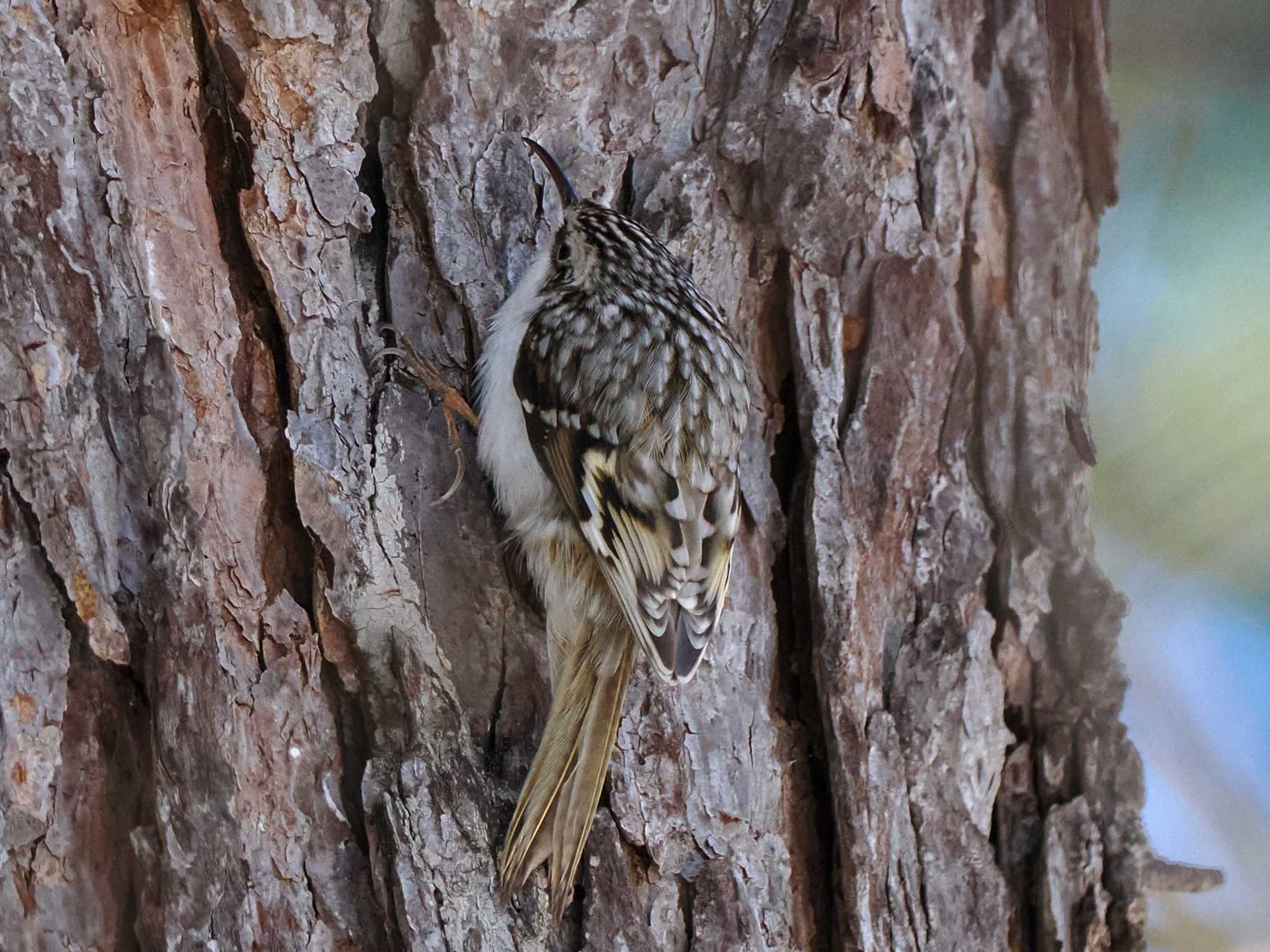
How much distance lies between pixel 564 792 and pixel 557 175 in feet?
2.66

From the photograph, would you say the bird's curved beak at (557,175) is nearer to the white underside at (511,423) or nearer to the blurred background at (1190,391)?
the white underside at (511,423)

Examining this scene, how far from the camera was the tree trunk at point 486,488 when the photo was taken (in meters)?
1.18

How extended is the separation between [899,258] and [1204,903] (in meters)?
1.04

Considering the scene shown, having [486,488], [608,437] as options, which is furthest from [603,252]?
[486,488]

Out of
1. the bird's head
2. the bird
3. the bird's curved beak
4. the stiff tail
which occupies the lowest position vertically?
the stiff tail

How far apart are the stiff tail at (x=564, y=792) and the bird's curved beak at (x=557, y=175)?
656 mm

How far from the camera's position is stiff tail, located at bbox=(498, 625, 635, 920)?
123 centimetres

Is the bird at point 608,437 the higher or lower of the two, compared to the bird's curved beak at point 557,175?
lower

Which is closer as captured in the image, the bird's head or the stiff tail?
the stiff tail

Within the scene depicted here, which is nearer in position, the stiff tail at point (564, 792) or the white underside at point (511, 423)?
the stiff tail at point (564, 792)

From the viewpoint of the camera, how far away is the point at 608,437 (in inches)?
56.5

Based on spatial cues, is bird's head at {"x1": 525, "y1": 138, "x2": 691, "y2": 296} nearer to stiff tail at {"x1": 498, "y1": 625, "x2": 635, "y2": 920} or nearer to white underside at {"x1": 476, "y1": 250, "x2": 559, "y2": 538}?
white underside at {"x1": 476, "y1": 250, "x2": 559, "y2": 538}

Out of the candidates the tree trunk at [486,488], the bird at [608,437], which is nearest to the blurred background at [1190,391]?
the tree trunk at [486,488]

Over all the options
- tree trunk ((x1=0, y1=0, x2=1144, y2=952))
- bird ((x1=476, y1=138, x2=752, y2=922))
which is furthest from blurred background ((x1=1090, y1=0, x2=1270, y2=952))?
bird ((x1=476, y1=138, x2=752, y2=922))
